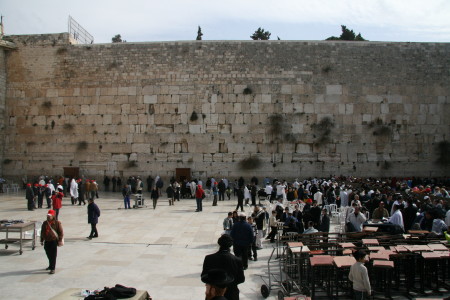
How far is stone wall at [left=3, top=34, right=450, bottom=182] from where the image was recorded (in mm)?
20047

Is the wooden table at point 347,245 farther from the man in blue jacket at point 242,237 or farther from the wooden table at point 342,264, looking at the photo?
the man in blue jacket at point 242,237

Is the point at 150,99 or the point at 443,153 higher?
the point at 150,99

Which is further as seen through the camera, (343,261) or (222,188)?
(222,188)

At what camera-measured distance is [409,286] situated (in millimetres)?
6629

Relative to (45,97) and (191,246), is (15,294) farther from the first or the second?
Answer: (45,97)

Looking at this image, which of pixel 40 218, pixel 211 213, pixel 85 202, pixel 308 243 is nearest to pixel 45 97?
pixel 85 202

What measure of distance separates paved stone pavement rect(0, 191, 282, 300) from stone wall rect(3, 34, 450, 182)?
20.2 feet

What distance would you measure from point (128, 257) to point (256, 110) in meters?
12.6

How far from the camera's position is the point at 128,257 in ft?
29.0

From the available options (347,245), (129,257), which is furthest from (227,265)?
(129,257)

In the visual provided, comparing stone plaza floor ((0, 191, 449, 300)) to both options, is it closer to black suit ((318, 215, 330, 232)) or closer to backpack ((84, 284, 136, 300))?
black suit ((318, 215, 330, 232))

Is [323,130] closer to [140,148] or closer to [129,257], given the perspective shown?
[140,148]

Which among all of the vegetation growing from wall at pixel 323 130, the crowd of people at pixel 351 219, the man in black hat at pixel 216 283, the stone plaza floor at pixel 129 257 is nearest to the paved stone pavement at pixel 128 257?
the stone plaza floor at pixel 129 257

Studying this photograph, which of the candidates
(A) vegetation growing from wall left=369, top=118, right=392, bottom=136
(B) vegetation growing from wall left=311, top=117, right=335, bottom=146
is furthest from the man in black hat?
(A) vegetation growing from wall left=369, top=118, right=392, bottom=136
